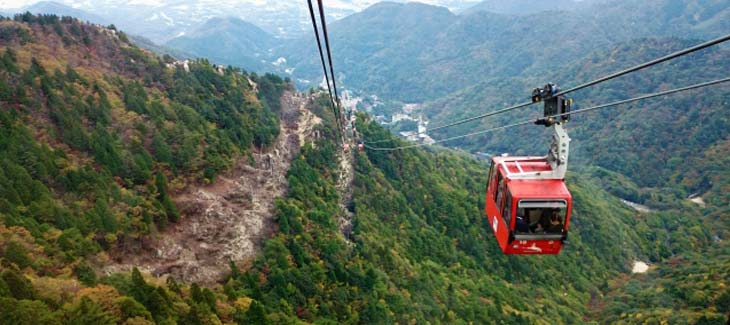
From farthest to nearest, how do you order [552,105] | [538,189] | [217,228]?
[217,228], [538,189], [552,105]

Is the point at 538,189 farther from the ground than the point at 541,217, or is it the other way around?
the point at 538,189

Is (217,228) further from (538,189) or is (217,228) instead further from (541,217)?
(538,189)

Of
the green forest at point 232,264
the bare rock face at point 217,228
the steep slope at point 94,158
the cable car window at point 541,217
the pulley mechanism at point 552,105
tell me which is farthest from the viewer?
the bare rock face at point 217,228

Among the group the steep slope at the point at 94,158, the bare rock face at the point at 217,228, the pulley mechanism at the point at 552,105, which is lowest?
the bare rock face at the point at 217,228

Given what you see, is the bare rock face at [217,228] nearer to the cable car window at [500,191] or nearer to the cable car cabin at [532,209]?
the cable car window at [500,191]

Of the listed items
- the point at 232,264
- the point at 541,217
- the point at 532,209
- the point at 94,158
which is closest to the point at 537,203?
the point at 532,209

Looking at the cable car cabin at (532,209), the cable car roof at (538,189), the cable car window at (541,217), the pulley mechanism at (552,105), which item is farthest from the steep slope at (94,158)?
the pulley mechanism at (552,105)

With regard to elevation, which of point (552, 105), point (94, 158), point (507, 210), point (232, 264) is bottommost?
point (232, 264)
